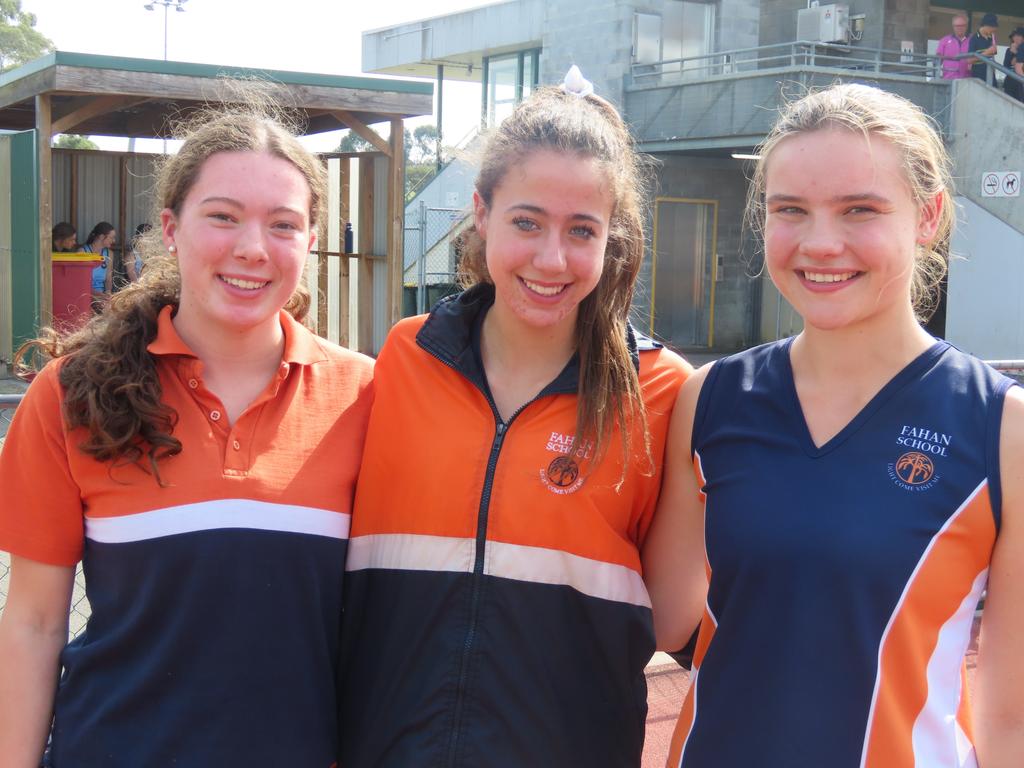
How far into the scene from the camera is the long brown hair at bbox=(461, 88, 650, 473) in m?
2.59

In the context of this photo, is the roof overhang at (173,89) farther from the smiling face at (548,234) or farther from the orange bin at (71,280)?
the smiling face at (548,234)

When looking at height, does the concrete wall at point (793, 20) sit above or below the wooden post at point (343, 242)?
above

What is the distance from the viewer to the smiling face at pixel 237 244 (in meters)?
2.50

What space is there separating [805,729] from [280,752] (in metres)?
1.11

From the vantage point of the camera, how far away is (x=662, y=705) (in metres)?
4.97

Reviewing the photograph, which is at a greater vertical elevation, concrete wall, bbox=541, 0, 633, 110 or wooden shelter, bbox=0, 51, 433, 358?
concrete wall, bbox=541, 0, 633, 110

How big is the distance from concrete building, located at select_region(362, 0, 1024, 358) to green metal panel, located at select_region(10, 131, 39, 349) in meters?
8.91

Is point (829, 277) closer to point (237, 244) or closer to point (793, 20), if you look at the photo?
point (237, 244)

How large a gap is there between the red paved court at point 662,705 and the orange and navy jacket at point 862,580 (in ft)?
8.21

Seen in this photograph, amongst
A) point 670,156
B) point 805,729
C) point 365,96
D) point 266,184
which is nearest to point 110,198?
point 365,96

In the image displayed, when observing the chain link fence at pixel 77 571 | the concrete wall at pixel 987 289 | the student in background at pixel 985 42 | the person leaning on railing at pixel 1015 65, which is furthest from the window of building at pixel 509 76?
the chain link fence at pixel 77 571

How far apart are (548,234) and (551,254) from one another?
0.21ft

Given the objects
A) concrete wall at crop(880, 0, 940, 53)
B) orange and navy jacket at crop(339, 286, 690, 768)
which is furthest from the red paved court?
concrete wall at crop(880, 0, 940, 53)

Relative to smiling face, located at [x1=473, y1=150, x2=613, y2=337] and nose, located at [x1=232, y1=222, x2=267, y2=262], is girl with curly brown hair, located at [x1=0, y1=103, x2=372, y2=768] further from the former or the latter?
smiling face, located at [x1=473, y1=150, x2=613, y2=337]
